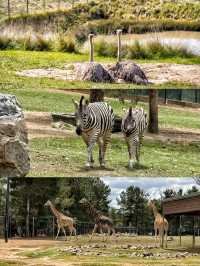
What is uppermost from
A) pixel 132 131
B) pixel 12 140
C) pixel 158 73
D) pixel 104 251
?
pixel 158 73

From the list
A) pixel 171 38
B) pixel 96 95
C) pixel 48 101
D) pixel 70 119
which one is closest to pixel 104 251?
pixel 70 119

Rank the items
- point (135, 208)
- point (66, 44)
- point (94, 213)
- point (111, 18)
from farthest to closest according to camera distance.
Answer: point (111, 18)
point (66, 44)
point (135, 208)
point (94, 213)

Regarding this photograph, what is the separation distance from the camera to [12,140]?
21125 mm

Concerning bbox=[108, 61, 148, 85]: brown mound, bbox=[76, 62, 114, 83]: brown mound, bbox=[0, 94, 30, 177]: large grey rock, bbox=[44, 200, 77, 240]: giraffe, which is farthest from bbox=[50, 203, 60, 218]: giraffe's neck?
bbox=[108, 61, 148, 85]: brown mound

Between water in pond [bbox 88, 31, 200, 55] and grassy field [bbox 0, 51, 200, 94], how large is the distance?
40 cm

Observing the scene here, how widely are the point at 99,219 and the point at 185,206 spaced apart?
134cm

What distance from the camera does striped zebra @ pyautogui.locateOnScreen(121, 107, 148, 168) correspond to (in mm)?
21641

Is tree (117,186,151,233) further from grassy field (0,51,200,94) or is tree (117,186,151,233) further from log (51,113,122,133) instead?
grassy field (0,51,200,94)

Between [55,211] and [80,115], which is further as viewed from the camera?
[55,211]

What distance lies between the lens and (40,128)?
2203 centimetres

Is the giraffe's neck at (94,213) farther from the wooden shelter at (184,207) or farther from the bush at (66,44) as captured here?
the bush at (66,44)

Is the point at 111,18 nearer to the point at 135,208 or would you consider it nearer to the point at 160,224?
the point at 135,208

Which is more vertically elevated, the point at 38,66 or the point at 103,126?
the point at 38,66

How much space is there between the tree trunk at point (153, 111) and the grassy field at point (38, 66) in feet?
0.44
